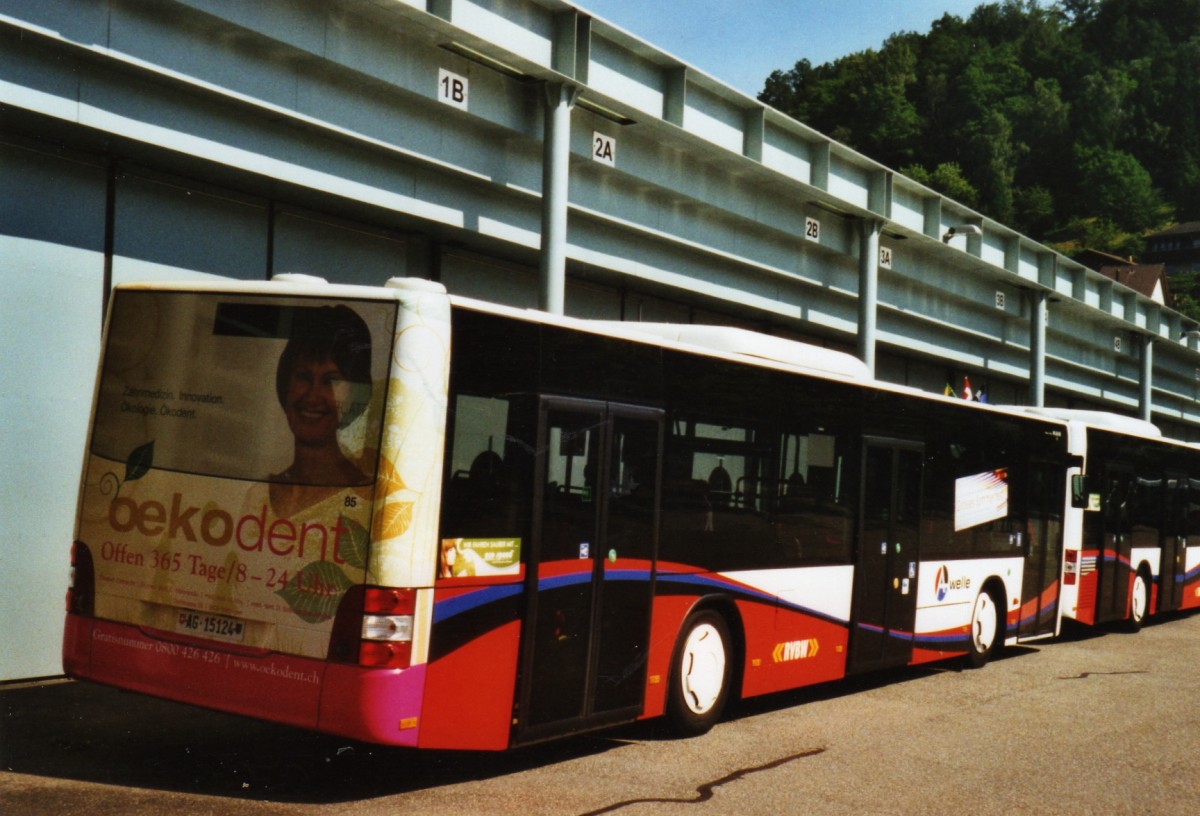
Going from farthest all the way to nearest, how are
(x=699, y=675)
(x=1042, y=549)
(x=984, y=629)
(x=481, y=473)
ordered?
(x=1042, y=549), (x=984, y=629), (x=699, y=675), (x=481, y=473)

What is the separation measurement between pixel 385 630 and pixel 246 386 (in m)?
1.55

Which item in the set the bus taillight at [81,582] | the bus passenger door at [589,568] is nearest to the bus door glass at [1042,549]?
the bus passenger door at [589,568]

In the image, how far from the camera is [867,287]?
20.9 meters

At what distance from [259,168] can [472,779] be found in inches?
246

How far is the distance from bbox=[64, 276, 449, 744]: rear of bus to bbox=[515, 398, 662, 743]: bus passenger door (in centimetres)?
97

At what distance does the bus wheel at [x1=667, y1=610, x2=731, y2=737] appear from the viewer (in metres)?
8.77

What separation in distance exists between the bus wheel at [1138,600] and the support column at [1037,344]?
9.69 meters

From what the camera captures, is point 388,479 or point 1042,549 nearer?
point 388,479

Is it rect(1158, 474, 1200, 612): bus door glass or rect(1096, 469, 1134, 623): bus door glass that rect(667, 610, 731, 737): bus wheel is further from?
rect(1158, 474, 1200, 612): bus door glass

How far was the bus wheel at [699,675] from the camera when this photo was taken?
8773 mm

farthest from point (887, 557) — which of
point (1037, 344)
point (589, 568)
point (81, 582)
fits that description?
point (1037, 344)

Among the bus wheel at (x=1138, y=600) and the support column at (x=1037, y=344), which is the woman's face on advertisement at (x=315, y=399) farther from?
the support column at (x=1037, y=344)

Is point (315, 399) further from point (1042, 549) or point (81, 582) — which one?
point (1042, 549)

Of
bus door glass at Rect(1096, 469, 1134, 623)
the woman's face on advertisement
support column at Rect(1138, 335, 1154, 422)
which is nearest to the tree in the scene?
support column at Rect(1138, 335, 1154, 422)
